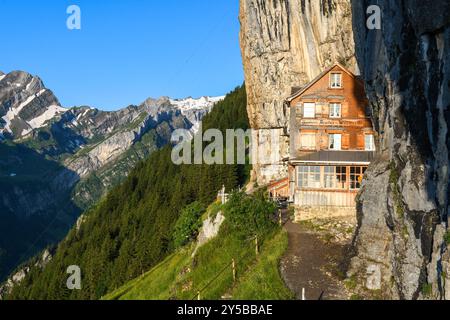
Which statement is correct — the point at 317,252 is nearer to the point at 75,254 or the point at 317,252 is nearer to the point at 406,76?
the point at 406,76

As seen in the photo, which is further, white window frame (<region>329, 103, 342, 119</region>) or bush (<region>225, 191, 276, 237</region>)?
white window frame (<region>329, 103, 342, 119</region>)

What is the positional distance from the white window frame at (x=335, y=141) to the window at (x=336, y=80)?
3.90 metres

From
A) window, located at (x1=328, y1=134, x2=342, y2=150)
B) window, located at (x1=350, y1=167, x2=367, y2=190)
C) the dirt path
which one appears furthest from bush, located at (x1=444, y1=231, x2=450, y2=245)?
window, located at (x1=328, y1=134, x2=342, y2=150)

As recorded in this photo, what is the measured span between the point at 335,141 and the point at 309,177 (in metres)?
4.77

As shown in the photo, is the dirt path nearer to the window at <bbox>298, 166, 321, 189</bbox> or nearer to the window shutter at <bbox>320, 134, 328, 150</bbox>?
the window at <bbox>298, 166, 321, 189</bbox>

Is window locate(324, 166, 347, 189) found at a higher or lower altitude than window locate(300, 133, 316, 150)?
lower

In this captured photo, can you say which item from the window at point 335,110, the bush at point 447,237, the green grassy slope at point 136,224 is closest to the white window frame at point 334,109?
the window at point 335,110

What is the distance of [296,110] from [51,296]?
74.8 m

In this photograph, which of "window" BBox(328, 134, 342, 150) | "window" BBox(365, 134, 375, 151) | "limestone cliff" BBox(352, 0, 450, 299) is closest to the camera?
"limestone cliff" BBox(352, 0, 450, 299)

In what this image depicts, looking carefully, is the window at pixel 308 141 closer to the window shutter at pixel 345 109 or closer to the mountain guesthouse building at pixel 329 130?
the mountain guesthouse building at pixel 329 130

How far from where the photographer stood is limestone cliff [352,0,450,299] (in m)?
17.8

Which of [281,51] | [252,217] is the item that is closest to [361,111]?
[252,217]

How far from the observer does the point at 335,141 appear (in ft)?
123
